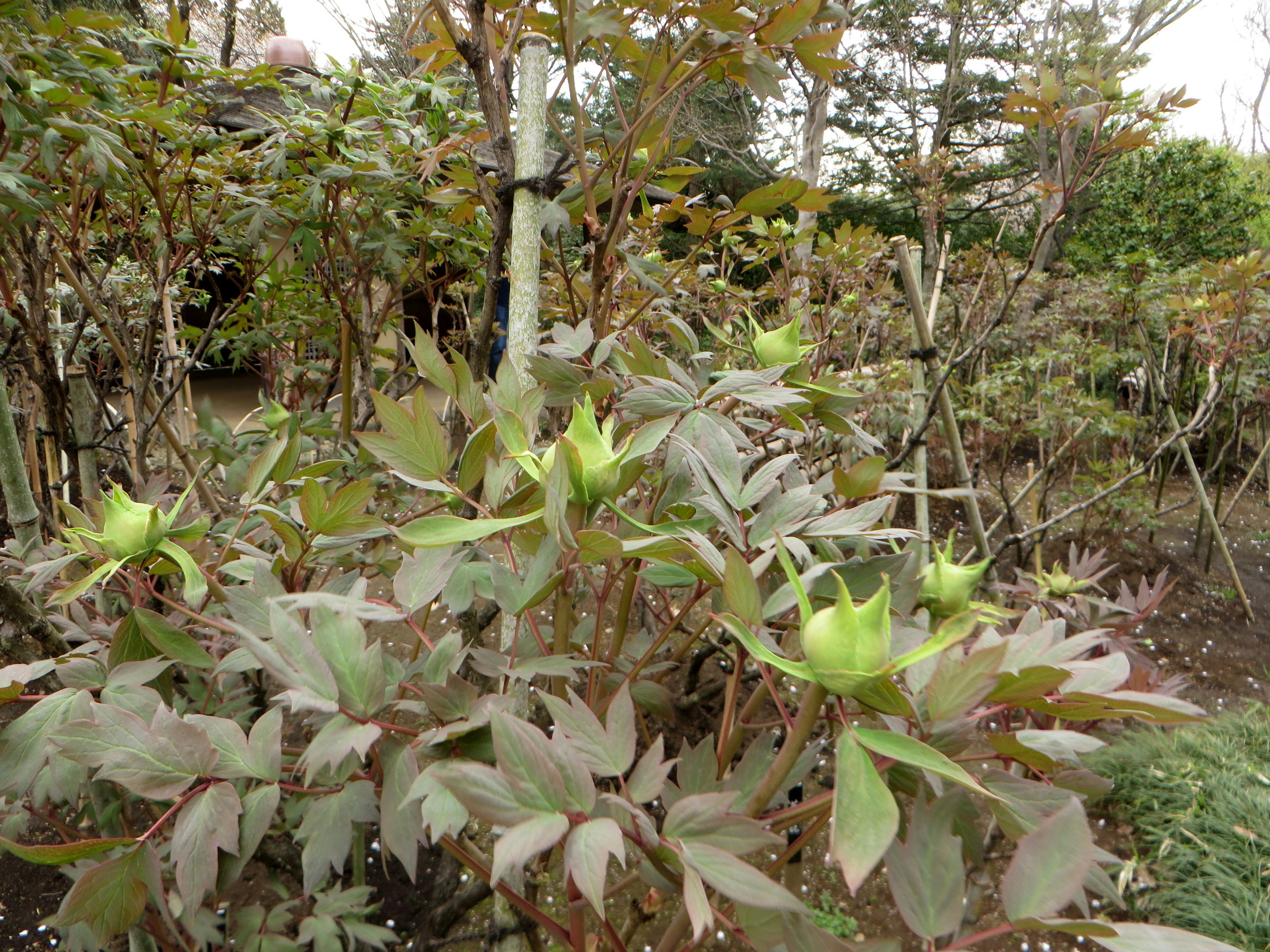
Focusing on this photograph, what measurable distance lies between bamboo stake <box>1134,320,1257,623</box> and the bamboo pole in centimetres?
345

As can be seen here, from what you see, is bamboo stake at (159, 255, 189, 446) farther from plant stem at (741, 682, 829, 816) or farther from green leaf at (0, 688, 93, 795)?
plant stem at (741, 682, 829, 816)

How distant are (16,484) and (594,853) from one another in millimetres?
996

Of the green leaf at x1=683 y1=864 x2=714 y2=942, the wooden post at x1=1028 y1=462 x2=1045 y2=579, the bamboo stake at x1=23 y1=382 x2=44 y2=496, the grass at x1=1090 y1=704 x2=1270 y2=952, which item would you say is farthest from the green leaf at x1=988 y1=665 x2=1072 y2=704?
the bamboo stake at x1=23 y1=382 x2=44 y2=496

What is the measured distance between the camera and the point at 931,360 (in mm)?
1729

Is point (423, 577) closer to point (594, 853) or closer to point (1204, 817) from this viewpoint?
point (594, 853)

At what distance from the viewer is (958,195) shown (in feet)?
40.0

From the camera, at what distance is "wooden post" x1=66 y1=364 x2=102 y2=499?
1304mm

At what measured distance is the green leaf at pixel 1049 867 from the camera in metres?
0.35

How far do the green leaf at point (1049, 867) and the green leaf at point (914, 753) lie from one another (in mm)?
51

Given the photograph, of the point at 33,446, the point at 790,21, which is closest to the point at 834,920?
the point at 790,21

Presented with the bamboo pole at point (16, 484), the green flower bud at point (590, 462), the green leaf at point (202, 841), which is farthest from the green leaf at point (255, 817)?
the bamboo pole at point (16, 484)

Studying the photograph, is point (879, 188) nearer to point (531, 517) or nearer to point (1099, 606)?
point (1099, 606)

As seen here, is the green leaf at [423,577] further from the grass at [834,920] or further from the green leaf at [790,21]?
the grass at [834,920]

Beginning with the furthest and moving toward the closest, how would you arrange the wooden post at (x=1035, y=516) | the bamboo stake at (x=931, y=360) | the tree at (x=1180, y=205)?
the tree at (x=1180, y=205)
the wooden post at (x=1035, y=516)
the bamboo stake at (x=931, y=360)
